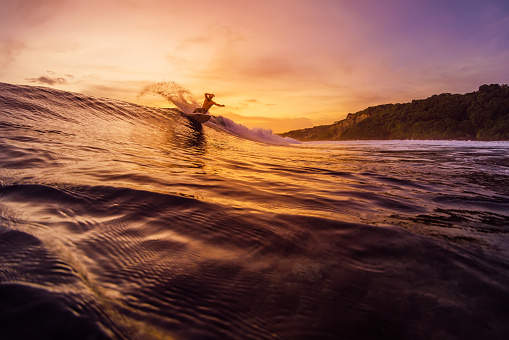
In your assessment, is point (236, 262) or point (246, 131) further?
point (246, 131)

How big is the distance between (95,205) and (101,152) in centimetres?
249

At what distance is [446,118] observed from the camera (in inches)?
2557

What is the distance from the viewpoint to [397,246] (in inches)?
53.3

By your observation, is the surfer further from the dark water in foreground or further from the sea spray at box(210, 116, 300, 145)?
the dark water in foreground

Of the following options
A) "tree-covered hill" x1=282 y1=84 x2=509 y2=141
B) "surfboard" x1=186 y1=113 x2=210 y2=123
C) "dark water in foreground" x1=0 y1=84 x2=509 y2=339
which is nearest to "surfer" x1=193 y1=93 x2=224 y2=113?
"surfboard" x1=186 y1=113 x2=210 y2=123

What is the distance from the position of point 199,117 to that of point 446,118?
77.8 metres

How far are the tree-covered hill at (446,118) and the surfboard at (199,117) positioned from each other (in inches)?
2652

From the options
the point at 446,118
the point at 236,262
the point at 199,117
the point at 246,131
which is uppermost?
the point at 446,118

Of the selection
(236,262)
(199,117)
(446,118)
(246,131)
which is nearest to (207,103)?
(199,117)

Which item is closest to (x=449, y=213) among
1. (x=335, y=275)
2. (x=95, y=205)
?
(x=335, y=275)

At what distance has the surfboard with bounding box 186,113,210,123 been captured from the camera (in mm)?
13070

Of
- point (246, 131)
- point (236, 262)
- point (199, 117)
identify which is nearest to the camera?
point (236, 262)

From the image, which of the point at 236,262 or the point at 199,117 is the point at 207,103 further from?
the point at 236,262

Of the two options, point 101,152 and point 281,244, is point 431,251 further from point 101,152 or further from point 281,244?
point 101,152
